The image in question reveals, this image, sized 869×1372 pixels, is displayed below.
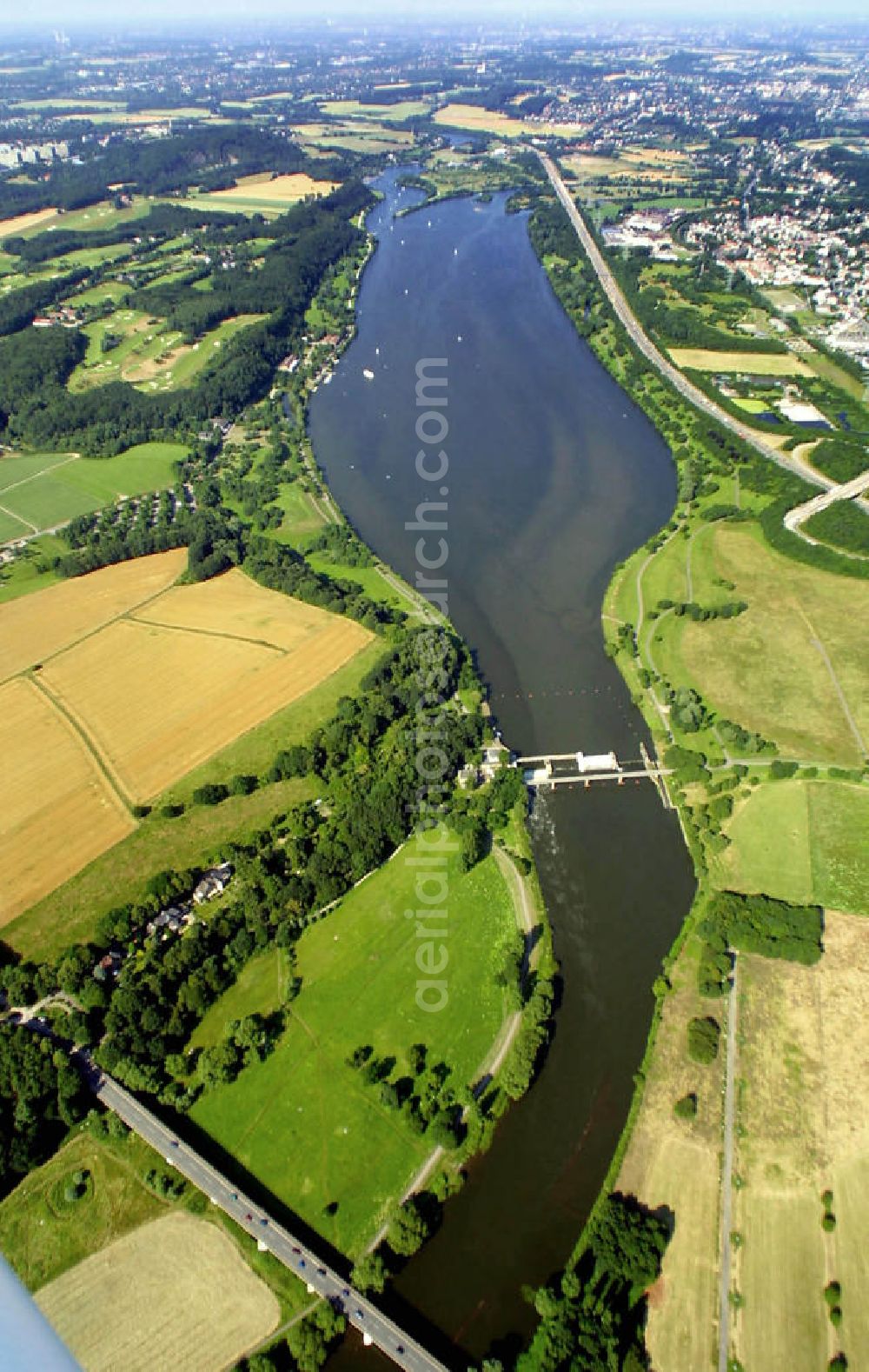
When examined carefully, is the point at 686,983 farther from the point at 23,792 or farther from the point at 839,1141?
the point at 23,792

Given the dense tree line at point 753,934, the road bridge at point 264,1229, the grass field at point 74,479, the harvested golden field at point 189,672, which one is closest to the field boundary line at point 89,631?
the harvested golden field at point 189,672

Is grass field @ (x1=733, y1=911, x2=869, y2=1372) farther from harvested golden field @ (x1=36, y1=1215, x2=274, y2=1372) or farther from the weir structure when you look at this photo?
harvested golden field @ (x1=36, y1=1215, x2=274, y2=1372)

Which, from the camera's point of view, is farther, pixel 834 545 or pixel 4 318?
pixel 4 318

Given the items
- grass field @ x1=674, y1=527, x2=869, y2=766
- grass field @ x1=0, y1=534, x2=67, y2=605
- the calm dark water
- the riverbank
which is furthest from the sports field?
grass field @ x1=674, y1=527, x2=869, y2=766

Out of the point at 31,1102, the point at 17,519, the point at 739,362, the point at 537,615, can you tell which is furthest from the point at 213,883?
the point at 739,362

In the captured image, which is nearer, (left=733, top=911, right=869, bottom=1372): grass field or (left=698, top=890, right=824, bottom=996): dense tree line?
(left=733, top=911, right=869, bottom=1372): grass field

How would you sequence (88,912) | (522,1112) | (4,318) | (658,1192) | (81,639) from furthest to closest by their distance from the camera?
(4,318), (81,639), (88,912), (522,1112), (658,1192)

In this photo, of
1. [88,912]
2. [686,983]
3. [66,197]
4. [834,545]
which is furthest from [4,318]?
[686,983]

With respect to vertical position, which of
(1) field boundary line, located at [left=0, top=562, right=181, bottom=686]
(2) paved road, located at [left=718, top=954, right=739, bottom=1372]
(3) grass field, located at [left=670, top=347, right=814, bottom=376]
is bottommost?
(2) paved road, located at [left=718, top=954, right=739, bottom=1372]
